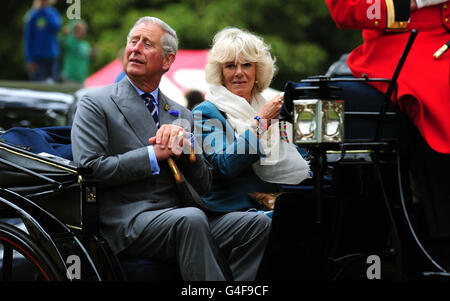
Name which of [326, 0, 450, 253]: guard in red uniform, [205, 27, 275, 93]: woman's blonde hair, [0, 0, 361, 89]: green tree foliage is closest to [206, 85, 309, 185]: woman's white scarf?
[205, 27, 275, 93]: woman's blonde hair

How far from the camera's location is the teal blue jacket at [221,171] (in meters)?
3.66

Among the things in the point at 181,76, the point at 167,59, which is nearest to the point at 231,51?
the point at 167,59

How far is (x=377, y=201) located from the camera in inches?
119

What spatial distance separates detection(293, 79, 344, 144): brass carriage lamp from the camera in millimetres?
2678

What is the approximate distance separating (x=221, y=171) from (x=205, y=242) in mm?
613

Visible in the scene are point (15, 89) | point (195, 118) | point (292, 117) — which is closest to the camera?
point (292, 117)

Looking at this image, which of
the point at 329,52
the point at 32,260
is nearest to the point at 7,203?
the point at 32,260

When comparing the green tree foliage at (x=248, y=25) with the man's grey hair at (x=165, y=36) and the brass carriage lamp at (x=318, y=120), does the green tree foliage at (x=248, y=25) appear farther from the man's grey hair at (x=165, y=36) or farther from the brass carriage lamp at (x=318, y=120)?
the brass carriage lamp at (x=318, y=120)

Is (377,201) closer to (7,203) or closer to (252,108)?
(252,108)

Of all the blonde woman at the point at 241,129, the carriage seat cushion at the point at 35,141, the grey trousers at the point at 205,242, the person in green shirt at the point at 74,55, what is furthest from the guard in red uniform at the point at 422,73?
the person in green shirt at the point at 74,55

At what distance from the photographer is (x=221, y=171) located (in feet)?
11.9

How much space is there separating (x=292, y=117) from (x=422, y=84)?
1.89 ft

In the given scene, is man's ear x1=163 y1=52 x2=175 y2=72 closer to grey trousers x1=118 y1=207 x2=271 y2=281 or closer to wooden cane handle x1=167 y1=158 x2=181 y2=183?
wooden cane handle x1=167 y1=158 x2=181 y2=183

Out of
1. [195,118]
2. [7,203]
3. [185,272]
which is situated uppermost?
[195,118]
